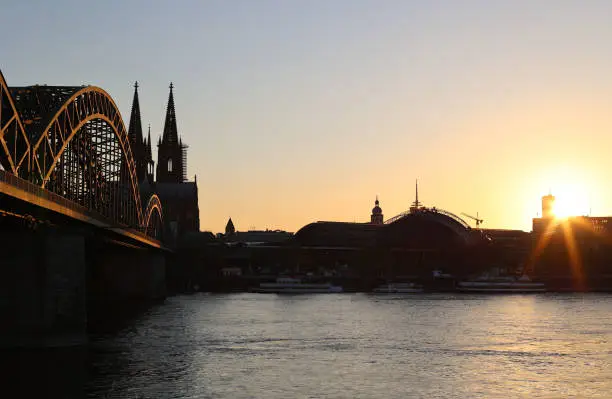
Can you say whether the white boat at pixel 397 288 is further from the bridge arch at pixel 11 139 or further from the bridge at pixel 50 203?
the bridge arch at pixel 11 139

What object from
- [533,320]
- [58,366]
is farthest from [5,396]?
[533,320]

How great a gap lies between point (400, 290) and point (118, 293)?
6544 centimetres

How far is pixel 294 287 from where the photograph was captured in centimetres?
18975

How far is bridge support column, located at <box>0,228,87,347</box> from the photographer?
61.1m

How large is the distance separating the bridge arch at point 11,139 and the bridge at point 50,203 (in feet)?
0.23

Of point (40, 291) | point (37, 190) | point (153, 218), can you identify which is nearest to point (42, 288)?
point (40, 291)

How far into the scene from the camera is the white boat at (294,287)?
187 meters

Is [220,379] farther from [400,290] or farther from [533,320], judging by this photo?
[400,290]

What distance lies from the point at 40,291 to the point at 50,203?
255 inches

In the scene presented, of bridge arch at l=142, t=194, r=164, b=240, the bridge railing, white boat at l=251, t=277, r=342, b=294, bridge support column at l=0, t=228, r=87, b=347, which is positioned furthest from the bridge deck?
white boat at l=251, t=277, r=342, b=294

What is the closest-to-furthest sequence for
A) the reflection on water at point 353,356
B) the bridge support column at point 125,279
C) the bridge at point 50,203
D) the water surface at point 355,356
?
the water surface at point 355,356, the reflection on water at point 353,356, the bridge at point 50,203, the bridge support column at point 125,279

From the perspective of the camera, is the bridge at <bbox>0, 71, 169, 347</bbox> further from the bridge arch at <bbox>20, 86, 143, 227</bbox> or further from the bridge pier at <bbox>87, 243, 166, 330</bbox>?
the bridge pier at <bbox>87, 243, 166, 330</bbox>

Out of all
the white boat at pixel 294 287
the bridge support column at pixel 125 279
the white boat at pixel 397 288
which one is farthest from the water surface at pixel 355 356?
the white boat at pixel 294 287

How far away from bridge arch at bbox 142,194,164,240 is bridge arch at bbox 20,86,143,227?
17.8 m
